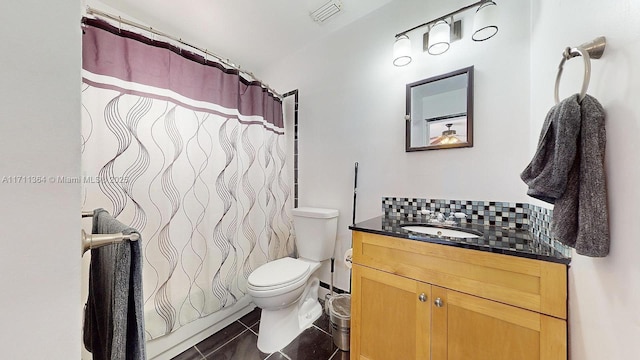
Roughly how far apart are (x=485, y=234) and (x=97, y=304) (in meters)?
1.47

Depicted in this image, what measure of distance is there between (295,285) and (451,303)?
0.88 m

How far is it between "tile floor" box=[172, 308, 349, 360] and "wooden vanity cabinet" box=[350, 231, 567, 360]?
0.33 metres

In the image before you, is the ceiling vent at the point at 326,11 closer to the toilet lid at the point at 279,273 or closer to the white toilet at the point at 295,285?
the white toilet at the point at 295,285

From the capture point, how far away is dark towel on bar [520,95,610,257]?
533 mm

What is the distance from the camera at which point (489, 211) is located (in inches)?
48.9

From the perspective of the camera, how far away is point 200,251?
149cm

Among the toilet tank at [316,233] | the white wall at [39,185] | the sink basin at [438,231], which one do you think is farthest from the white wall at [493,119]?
the white wall at [39,185]

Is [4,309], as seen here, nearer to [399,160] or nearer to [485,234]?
[485,234]

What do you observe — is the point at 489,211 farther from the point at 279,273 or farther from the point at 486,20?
the point at 279,273

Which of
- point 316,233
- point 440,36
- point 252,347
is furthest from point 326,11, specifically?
point 252,347

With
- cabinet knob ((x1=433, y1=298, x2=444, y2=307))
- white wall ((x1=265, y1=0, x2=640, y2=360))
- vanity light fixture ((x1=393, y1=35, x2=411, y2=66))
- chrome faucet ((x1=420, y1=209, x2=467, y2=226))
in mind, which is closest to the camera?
white wall ((x1=265, y1=0, x2=640, y2=360))

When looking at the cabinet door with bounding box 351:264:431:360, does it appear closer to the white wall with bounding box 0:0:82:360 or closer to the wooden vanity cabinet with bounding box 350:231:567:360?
the wooden vanity cabinet with bounding box 350:231:567:360

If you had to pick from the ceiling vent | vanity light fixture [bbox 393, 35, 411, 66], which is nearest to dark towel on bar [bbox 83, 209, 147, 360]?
vanity light fixture [bbox 393, 35, 411, 66]

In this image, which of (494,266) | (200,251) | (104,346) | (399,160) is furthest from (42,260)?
(399,160)
